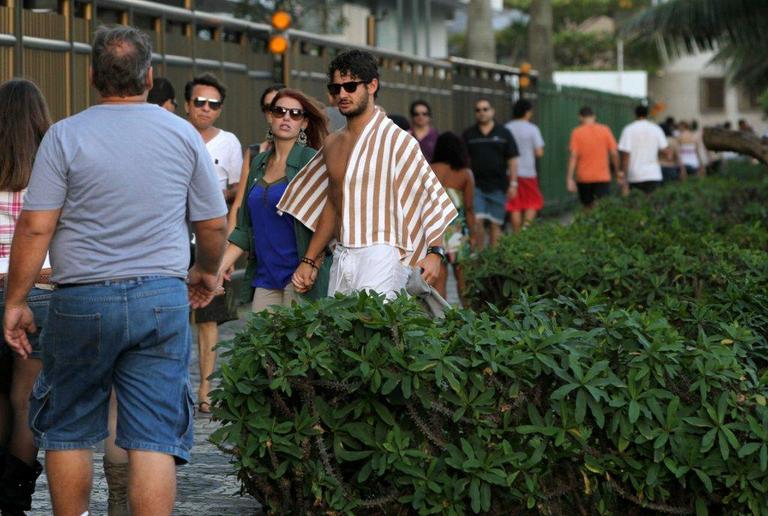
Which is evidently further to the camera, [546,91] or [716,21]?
[546,91]

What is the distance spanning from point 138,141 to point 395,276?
6.71 feet

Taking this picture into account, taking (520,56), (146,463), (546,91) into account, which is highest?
(520,56)

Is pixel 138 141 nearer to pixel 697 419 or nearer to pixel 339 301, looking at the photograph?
pixel 339 301

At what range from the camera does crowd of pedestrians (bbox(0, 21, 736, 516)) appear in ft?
16.5

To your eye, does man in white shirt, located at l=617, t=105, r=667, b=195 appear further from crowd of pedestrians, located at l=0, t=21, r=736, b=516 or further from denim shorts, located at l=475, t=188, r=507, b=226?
crowd of pedestrians, located at l=0, t=21, r=736, b=516

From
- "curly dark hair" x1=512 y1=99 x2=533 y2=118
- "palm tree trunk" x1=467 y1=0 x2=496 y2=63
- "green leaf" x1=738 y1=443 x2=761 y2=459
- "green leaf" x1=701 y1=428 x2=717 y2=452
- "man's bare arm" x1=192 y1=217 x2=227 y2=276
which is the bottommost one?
"green leaf" x1=738 y1=443 x2=761 y2=459

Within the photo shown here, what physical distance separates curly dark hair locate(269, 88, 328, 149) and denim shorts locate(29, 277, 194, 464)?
2630mm

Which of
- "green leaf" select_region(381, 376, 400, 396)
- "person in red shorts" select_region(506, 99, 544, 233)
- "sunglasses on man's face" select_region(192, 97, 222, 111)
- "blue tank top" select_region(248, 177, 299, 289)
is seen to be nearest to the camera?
"green leaf" select_region(381, 376, 400, 396)

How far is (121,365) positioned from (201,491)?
76.1 inches

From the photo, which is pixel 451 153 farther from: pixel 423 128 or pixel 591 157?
pixel 591 157

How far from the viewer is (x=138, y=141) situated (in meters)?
5.04

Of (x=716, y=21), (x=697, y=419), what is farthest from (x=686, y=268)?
(x=716, y=21)

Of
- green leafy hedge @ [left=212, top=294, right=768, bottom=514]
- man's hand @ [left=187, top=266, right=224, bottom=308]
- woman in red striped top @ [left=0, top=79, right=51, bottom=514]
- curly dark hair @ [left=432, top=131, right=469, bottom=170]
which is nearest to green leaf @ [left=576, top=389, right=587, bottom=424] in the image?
green leafy hedge @ [left=212, top=294, right=768, bottom=514]

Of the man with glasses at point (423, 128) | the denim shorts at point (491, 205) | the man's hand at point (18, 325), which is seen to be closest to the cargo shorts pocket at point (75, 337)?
the man's hand at point (18, 325)
